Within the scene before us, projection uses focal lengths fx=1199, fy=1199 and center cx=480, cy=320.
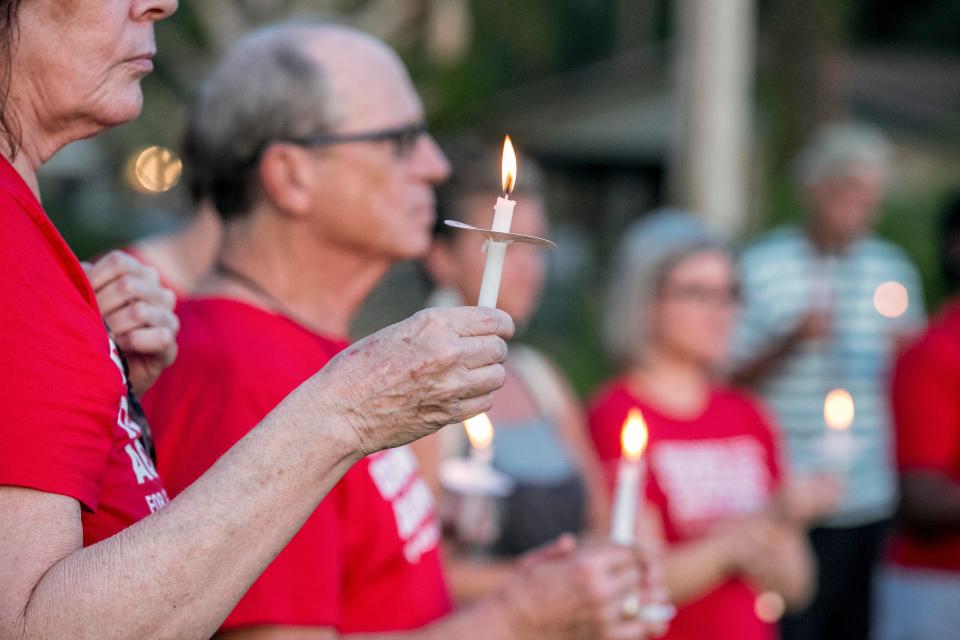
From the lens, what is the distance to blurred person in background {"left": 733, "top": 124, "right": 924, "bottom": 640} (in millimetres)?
5352

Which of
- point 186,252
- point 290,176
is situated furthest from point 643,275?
point 290,176

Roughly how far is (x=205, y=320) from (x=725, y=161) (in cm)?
590

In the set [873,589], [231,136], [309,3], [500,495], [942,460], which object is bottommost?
[873,589]

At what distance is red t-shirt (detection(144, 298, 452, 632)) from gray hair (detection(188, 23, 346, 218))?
28cm

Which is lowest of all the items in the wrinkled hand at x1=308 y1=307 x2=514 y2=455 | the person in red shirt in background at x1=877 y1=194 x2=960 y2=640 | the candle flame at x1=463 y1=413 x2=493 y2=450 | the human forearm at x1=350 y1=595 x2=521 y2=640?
the person in red shirt in background at x1=877 y1=194 x2=960 y2=640

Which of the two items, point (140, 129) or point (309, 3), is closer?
point (309, 3)

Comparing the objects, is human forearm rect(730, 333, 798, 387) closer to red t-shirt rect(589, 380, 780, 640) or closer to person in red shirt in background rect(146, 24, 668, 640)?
red t-shirt rect(589, 380, 780, 640)

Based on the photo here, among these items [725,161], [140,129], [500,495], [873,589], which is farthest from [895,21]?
[500,495]

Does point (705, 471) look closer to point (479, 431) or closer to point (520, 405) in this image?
point (520, 405)

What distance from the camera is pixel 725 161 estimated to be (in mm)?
7535

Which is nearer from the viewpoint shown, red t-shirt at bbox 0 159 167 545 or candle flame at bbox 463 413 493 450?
red t-shirt at bbox 0 159 167 545

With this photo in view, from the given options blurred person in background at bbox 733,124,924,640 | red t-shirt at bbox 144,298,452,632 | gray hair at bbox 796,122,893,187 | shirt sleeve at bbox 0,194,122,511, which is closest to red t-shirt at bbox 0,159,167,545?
shirt sleeve at bbox 0,194,122,511

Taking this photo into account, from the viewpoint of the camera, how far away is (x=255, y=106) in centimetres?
226

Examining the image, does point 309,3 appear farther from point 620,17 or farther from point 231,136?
point 620,17
